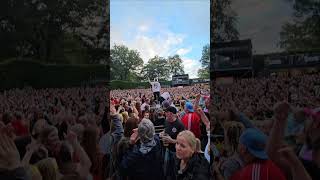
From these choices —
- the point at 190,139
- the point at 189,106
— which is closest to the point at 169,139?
the point at 190,139

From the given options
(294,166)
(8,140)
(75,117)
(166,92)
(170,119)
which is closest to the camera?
(294,166)

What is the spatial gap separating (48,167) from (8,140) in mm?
453

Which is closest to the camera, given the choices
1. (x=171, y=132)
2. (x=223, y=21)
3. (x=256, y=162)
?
A: (x=256, y=162)

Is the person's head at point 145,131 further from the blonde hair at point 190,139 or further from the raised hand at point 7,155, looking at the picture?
the raised hand at point 7,155

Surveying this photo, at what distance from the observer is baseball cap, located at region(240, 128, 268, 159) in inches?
152

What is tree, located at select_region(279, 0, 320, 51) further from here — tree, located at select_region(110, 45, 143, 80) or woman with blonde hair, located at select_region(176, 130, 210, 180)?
tree, located at select_region(110, 45, 143, 80)

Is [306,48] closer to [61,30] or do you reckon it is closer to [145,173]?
[145,173]

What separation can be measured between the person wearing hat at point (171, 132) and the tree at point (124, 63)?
0.92 meters

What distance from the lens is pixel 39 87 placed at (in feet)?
14.8

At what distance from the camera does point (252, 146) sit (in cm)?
392

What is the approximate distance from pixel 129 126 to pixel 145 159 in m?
0.53

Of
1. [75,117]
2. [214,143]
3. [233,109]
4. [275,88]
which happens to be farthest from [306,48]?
[75,117]

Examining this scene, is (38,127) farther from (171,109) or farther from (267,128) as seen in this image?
(267,128)

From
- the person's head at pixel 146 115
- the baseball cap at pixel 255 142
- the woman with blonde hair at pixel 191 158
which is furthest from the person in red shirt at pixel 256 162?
the person's head at pixel 146 115
